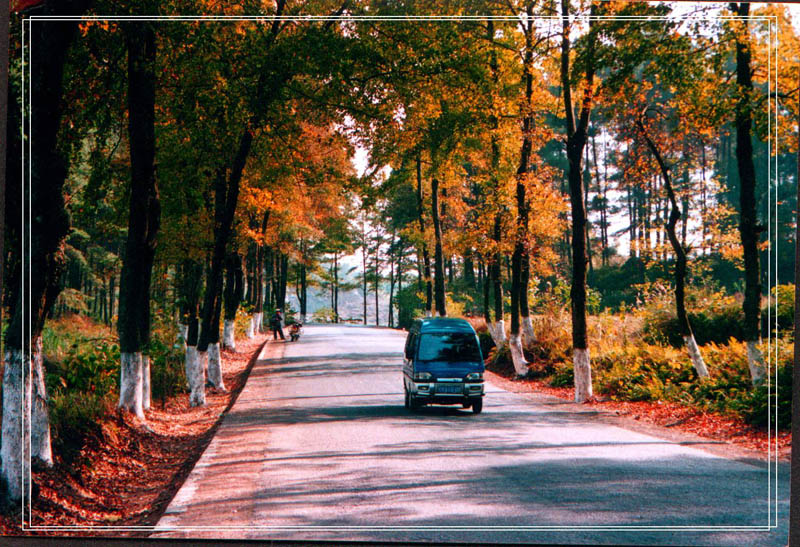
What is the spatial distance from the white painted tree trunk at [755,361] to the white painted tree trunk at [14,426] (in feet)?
32.4

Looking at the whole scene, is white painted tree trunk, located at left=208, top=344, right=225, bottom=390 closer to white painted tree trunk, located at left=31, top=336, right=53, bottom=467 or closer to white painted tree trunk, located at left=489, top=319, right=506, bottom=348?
white painted tree trunk, located at left=489, top=319, right=506, bottom=348

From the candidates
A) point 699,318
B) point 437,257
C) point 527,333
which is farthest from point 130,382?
point 437,257

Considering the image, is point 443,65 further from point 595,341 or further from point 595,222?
point 595,341

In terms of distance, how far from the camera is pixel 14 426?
6633mm

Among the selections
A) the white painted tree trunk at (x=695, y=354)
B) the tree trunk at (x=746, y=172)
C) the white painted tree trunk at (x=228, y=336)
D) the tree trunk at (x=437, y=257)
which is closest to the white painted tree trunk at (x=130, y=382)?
the tree trunk at (x=746, y=172)

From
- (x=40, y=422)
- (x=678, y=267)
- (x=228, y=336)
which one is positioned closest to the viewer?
(x=40, y=422)

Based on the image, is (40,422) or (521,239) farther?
(521,239)

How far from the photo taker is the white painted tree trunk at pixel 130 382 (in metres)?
11.3

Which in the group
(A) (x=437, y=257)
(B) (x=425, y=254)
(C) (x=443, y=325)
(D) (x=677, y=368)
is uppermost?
(B) (x=425, y=254)

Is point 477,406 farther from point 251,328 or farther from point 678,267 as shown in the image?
A: point 251,328

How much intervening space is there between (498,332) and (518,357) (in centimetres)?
96

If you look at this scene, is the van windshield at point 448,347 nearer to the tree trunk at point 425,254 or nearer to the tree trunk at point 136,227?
the tree trunk at point 136,227

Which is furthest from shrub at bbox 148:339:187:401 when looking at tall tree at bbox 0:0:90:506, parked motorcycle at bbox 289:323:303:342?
parked motorcycle at bbox 289:323:303:342

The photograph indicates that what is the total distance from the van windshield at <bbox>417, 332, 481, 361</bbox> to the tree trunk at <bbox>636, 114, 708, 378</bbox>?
3.87 m
